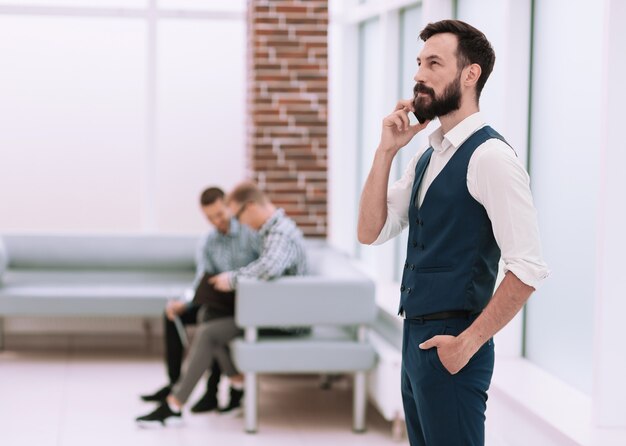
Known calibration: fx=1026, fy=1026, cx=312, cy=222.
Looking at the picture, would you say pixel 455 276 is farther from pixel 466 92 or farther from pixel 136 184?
pixel 136 184

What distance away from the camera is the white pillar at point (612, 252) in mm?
3303

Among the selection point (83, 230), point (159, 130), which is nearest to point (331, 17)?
point (159, 130)

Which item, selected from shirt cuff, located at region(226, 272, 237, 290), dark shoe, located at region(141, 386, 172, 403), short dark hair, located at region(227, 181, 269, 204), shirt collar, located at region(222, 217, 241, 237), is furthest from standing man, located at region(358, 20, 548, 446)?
dark shoe, located at region(141, 386, 172, 403)

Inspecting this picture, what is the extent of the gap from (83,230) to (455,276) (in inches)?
243

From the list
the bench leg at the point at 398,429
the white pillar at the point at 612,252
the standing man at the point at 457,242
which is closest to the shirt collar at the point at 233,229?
the bench leg at the point at 398,429

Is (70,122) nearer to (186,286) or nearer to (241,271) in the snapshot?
(186,286)

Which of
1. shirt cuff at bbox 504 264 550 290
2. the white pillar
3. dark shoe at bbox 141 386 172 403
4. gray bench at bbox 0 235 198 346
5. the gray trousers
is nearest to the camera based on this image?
shirt cuff at bbox 504 264 550 290

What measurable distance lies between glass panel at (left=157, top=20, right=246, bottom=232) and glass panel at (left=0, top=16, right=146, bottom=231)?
0.21m

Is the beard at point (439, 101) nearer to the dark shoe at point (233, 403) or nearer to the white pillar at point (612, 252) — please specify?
the white pillar at point (612, 252)

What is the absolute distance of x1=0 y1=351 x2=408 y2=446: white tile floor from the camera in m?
5.12

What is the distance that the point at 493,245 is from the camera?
241cm

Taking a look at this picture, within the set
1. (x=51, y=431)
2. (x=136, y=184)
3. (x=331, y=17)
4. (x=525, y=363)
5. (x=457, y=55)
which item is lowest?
(x=51, y=431)

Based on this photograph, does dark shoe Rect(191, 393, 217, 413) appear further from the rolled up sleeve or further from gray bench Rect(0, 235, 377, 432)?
the rolled up sleeve

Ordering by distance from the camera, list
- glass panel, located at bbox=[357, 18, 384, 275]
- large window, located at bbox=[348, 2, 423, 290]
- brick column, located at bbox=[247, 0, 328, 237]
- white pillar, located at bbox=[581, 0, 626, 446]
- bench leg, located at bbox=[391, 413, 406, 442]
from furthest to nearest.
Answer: brick column, located at bbox=[247, 0, 328, 237] < glass panel, located at bbox=[357, 18, 384, 275] < large window, located at bbox=[348, 2, 423, 290] < bench leg, located at bbox=[391, 413, 406, 442] < white pillar, located at bbox=[581, 0, 626, 446]
